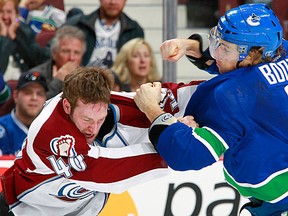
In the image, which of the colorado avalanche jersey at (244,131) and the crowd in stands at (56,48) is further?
the crowd in stands at (56,48)

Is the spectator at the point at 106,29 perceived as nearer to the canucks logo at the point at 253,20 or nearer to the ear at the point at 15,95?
the ear at the point at 15,95

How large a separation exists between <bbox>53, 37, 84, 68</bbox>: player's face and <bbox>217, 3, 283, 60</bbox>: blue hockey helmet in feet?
6.67

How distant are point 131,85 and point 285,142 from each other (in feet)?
6.58

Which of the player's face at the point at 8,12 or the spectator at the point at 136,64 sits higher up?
the player's face at the point at 8,12

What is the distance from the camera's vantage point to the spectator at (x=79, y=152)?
277 cm

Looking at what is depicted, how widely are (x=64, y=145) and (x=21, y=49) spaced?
1.96 meters

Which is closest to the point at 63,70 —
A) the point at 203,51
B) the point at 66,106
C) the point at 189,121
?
the point at 203,51

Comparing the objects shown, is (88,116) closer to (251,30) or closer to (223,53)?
(223,53)

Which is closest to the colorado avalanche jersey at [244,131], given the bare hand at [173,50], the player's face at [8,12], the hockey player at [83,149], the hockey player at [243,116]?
the hockey player at [243,116]

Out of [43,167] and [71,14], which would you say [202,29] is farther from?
[43,167]

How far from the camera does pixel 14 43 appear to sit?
464 cm

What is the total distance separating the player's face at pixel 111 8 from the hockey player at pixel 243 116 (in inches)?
76.5

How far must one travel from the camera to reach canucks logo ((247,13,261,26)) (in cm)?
267

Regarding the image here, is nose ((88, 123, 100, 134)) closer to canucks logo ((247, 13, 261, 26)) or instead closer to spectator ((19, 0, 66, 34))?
canucks logo ((247, 13, 261, 26))
